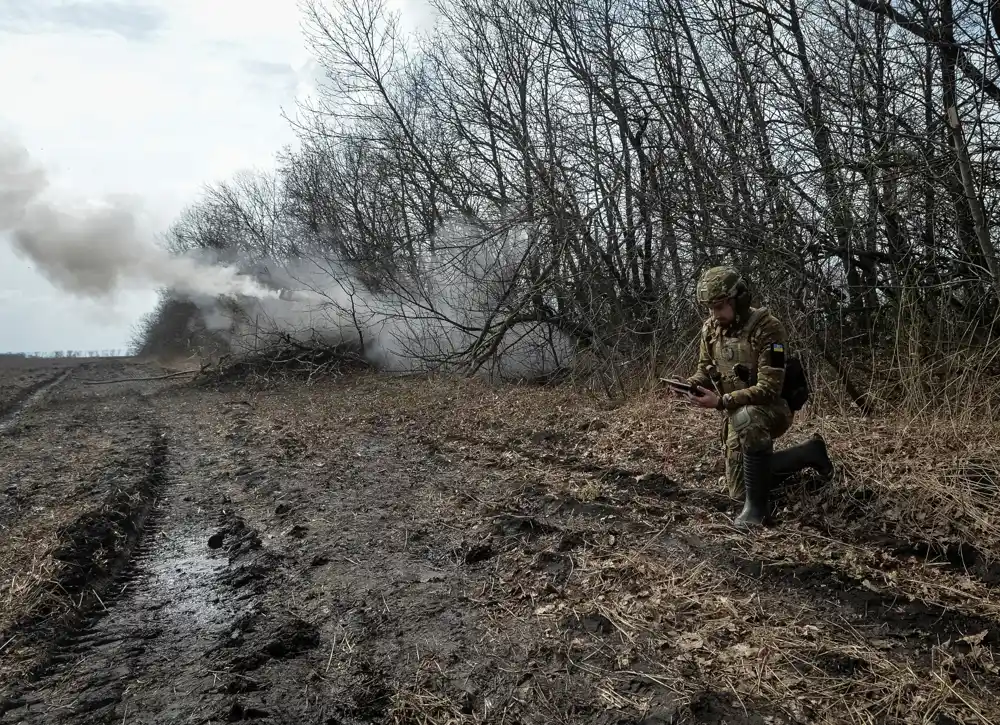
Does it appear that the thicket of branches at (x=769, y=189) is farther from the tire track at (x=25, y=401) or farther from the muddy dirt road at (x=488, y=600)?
the tire track at (x=25, y=401)

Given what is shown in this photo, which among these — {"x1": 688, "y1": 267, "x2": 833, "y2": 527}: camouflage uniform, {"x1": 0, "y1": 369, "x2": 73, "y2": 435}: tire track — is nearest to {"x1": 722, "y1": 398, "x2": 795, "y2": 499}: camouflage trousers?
{"x1": 688, "y1": 267, "x2": 833, "y2": 527}: camouflage uniform

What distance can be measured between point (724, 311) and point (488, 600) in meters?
2.45

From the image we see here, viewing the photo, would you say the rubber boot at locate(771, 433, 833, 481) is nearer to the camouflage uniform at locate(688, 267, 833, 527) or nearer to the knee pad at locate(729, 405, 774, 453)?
the camouflage uniform at locate(688, 267, 833, 527)

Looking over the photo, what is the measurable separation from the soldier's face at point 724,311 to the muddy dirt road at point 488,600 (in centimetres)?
142

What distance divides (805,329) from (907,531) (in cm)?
380

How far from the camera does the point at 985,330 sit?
691 cm

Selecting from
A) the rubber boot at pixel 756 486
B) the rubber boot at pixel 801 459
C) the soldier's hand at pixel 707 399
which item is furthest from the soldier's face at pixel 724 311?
A: the rubber boot at pixel 801 459

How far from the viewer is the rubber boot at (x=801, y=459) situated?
500 centimetres

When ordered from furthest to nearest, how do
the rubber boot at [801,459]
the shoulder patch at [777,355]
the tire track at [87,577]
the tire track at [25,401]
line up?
the tire track at [25,401] → the rubber boot at [801,459] → the shoulder patch at [777,355] → the tire track at [87,577]

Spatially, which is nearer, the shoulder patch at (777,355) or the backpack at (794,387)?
the shoulder patch at (777,355)

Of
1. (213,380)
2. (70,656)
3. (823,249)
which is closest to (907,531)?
(823,249)

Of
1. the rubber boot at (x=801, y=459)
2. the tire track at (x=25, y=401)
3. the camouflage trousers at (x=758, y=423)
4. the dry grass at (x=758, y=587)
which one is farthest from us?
the tire track at (x=25, y=401)

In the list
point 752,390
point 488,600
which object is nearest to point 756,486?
point 752,390

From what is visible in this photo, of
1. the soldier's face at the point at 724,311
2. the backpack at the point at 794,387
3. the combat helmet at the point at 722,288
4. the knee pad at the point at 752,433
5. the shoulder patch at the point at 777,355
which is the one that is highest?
the combat helmet at the point at 722,288
